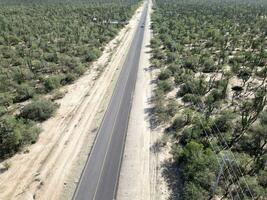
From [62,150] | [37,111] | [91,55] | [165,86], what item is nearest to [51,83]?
[37,111]

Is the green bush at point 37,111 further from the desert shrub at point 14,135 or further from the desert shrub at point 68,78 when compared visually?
the desert shrub at point 68,78

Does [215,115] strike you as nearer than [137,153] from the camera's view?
No

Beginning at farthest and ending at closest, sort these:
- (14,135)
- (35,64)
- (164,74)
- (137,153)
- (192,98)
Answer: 1. (35,64)
2. (164,74)
3. (192,98)
4. (14,135)
5. (137,153)

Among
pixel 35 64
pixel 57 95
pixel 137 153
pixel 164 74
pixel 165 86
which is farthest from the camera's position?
pixel 35 64

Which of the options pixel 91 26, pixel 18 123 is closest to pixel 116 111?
pixel 18 123

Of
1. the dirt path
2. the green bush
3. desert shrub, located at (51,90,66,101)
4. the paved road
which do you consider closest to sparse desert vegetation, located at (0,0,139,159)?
the green bush

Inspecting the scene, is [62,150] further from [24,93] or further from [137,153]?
[24,93]

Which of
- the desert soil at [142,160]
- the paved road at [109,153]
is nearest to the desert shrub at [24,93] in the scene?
the paved road at [109,153]

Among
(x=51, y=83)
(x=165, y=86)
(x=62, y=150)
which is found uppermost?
(x=51, y=83)
